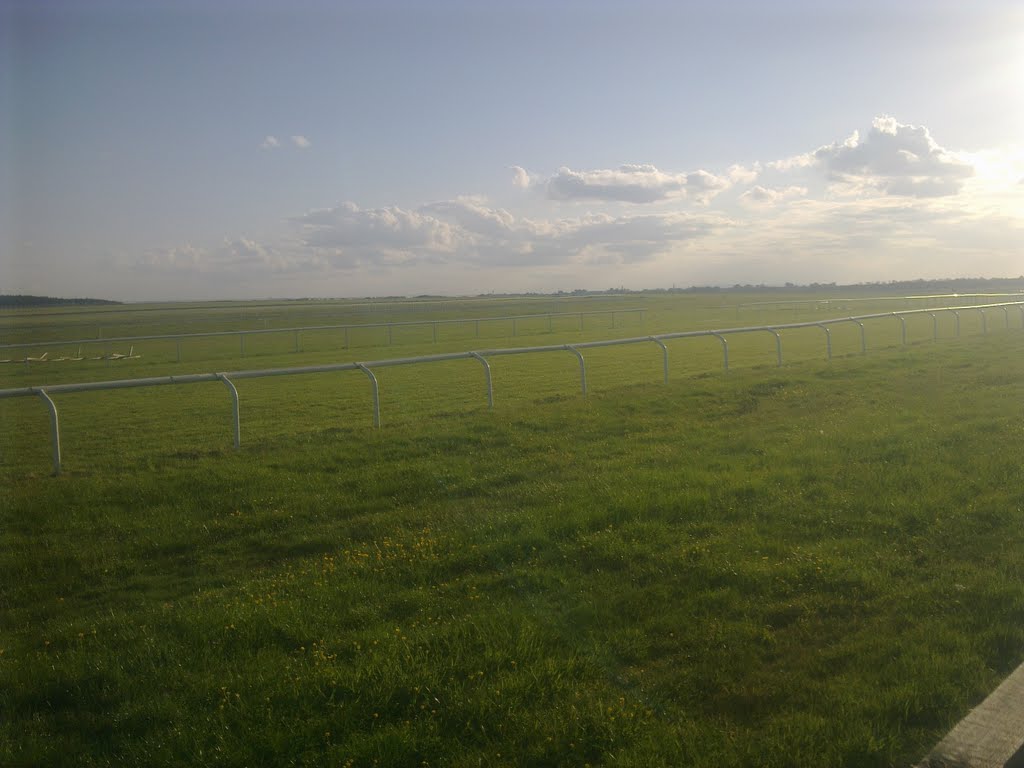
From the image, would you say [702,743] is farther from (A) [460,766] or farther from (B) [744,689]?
(A) [460,766]

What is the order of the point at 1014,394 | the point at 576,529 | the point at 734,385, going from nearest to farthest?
the point at 576,529 < the point at 1014,394 < the point at 734,385

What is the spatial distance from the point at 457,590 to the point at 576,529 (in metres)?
1.39

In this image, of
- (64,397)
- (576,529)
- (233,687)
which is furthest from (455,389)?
(233,687)

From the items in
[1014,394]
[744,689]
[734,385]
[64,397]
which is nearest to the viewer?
[744,689]

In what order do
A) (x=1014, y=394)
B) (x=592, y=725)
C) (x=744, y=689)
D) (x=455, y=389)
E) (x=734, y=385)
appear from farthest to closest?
(x=455, y=389) → (x=734, y=385) → (x=1014, y=394) → (x=744, y=689) → (x=592, y=725)

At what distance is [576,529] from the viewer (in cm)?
643

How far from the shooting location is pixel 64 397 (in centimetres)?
2030

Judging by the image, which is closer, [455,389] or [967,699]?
[967,699]

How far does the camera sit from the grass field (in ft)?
11.9

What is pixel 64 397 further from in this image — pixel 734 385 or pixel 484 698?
pixel 484 698

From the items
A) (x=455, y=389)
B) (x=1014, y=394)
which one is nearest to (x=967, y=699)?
(x=1014, y=394)

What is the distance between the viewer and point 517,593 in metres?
5.21

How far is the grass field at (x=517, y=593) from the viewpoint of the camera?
362 cm

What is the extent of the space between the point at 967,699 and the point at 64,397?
20.4m
